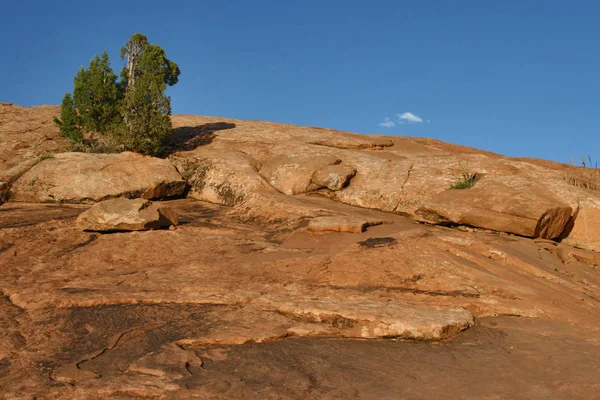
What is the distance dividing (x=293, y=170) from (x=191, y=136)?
522 centimetres

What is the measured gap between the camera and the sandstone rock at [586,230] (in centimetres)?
1168

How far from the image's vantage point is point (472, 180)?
13.2 meters

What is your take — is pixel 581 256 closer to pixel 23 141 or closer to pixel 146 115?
pixel 146 115

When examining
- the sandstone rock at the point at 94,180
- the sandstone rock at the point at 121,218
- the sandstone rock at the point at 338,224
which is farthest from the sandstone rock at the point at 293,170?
the sandstone rock at the point at 121,218

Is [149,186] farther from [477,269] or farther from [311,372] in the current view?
[311,372]

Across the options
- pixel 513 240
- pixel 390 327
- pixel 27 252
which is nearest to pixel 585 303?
pixel 513 240

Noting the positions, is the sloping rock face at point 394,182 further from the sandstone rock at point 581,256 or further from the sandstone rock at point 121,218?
the sandstone rock at point 121,218

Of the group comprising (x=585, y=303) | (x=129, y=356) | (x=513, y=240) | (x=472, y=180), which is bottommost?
(x=129, y=356)

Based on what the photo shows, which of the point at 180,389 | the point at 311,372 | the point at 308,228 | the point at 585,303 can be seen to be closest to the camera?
the point at 180,389

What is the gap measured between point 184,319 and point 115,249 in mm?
3707

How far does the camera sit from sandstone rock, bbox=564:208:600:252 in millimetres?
11676

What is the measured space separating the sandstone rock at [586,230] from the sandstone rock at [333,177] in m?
5.33

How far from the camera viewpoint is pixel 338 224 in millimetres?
10227

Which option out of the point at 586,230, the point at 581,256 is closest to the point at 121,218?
the point at 581,256
